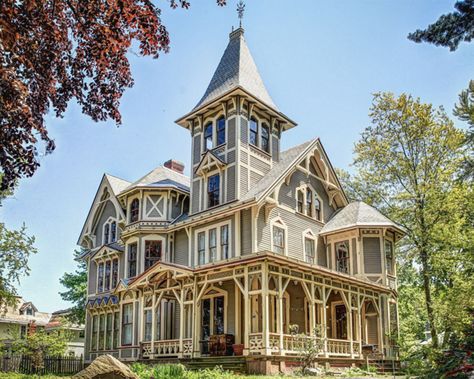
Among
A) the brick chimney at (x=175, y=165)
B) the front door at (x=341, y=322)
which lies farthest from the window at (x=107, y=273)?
the front door at (x=341, y=322)

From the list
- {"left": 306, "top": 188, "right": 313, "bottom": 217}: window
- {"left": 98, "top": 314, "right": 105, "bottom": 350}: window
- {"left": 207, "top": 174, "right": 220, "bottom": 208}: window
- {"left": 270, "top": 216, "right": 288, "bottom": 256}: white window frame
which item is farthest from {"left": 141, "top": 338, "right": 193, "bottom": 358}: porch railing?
{"left": 306, "top": 188, "right": 313, "bottom": 217}: window

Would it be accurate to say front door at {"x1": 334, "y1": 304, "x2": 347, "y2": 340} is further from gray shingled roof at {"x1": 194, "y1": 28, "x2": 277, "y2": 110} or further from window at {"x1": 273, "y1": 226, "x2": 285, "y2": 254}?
gray shingled roof at {"x1": 194, "y1": 28, "x2": 277, "y2": 110}

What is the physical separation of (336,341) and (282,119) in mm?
12059

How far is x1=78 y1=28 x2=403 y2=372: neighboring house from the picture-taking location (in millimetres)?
20734

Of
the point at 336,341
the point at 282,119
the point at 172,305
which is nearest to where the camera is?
the point at 336,341

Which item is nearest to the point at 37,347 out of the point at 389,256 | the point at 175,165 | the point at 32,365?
the point at 32,365

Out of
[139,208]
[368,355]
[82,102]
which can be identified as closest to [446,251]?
[368,355]

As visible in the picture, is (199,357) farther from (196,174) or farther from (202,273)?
(196,174)

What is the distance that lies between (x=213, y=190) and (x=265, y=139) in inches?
158

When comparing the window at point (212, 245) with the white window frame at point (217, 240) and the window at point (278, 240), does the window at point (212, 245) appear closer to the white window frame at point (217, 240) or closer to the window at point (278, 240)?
the white window frame at point (217, 240)

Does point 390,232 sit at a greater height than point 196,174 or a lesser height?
lesser

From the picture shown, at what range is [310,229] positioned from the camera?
25578mm

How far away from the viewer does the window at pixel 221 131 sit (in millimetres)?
25469

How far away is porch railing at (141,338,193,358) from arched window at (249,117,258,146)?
34.4 feet
